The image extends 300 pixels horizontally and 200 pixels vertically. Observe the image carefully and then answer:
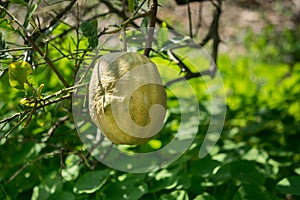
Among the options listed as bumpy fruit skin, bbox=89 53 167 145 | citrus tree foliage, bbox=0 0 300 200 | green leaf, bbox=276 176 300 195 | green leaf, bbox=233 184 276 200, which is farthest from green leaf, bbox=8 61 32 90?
green leaf, bbox=276 176 300 195

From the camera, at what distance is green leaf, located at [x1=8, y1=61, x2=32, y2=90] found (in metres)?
0.80

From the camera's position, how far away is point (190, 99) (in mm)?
1787

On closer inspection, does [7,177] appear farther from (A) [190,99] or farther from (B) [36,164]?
(A) [190,99]

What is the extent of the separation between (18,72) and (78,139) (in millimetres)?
624

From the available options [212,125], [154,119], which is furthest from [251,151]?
[154,119]

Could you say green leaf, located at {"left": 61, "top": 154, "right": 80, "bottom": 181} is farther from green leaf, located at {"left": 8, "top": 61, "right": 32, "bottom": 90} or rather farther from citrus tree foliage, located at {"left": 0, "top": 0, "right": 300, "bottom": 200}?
green leaf, located at {"left": 8, "top": 61, "right": 32, "bottom": 90}

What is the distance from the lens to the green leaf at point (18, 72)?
0.80 metres

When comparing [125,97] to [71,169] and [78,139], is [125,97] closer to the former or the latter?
[71,169]

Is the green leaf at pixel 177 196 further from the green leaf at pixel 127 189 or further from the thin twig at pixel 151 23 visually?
the thin twig at pixel 151 23

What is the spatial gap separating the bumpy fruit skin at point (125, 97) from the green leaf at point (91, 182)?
0.41 m

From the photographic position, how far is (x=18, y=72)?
801 millimetres

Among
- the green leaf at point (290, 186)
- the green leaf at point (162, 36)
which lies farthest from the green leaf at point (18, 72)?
the green leaf at point (290, 186)

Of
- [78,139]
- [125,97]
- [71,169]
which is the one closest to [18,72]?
[125,97]

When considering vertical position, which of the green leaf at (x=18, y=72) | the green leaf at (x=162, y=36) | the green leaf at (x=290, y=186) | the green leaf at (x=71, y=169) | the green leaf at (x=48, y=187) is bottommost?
the green leaf at (x=290, y=186)
